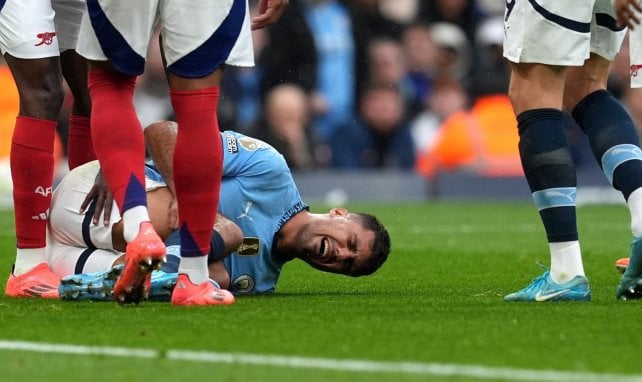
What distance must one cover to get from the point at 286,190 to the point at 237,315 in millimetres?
1229

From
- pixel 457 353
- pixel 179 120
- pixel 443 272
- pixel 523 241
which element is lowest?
pixel 523 241

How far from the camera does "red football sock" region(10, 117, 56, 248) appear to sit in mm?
5945

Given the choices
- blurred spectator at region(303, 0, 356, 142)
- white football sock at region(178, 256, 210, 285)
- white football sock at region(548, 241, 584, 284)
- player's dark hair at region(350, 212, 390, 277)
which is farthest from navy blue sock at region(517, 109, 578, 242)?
blurred spectator at region(303, 0, 356, 142)

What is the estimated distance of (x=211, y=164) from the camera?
17.1 ft

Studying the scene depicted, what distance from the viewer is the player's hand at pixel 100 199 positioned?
603cm

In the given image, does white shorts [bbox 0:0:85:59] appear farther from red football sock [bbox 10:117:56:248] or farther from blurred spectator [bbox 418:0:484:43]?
blurred spectator [bbox 418:0:484:43]

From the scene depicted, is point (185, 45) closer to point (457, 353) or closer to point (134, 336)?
point (134, 336)

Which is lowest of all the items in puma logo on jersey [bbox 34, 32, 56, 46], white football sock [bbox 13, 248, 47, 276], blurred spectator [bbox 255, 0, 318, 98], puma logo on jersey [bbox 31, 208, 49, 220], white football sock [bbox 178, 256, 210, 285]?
blurred spectator [bbox 255, 0, 318, 98]

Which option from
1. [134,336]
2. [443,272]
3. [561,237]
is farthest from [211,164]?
[443,272]

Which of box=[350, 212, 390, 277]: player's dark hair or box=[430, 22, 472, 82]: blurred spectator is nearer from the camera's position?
box=[350, 212, 390, 277]: player's dark hair

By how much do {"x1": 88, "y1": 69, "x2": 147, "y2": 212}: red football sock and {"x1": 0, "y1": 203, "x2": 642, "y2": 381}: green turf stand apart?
447 millimetres

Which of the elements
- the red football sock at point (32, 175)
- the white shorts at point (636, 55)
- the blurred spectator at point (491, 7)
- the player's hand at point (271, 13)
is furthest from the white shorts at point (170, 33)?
the blurred spectator at point (491, 7)

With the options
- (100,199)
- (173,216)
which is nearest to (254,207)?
(173,216)

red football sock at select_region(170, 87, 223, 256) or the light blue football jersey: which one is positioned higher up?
red football sock at select_region(170, 87, 223, 256)
